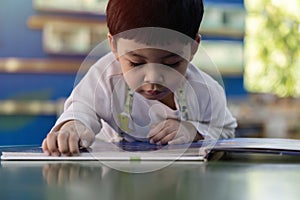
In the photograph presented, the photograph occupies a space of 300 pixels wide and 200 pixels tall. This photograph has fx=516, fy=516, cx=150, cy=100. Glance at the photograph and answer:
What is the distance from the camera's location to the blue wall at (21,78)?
9.62 feet

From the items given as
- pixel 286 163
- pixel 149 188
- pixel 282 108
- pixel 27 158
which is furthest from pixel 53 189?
pixel 282 108

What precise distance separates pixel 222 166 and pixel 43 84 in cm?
245

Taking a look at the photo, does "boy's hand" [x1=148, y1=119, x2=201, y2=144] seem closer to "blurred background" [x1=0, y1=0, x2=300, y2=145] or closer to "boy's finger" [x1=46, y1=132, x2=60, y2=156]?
"boy's finger" [x1=46, y1=132, x2=60, y2=156]

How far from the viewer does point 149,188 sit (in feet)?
1.64

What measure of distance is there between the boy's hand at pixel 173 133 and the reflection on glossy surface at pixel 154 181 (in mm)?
148

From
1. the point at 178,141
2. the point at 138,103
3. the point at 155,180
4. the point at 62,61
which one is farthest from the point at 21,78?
the point at 155,180

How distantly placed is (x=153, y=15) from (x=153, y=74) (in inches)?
3.3

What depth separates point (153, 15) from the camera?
0.74 m

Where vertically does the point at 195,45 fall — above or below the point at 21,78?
below

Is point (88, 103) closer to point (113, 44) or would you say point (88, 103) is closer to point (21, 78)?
point (113, 44)

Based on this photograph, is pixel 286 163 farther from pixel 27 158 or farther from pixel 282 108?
pixel 282 108

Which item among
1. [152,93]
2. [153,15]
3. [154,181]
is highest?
[153,15]

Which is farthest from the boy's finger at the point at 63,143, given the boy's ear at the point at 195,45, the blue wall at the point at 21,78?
the blue wall at the point at 21,78

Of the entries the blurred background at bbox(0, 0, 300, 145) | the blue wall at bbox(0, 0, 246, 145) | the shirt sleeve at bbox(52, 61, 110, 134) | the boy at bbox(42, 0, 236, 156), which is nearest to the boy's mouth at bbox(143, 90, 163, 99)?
the boy at bbox(42, 0, 236, 156)
